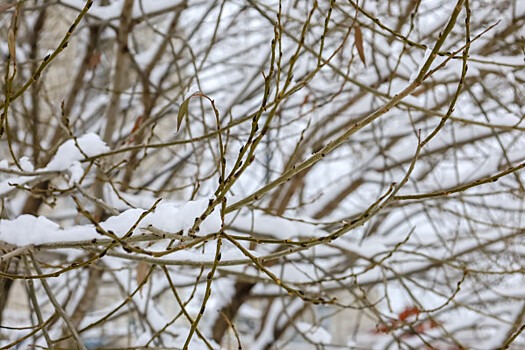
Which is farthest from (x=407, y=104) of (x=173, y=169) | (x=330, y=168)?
(x=330, y=168)

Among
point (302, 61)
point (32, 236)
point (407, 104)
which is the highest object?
point (302, 61)

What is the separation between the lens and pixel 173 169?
13.8 feet

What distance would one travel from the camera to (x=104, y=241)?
135cm

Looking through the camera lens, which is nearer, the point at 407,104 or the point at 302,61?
the point at 407,104

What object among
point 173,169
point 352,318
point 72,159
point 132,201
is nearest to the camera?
point 72,159

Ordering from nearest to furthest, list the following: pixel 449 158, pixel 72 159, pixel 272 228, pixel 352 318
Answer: pixel 72 159
pixel 272 228
pixel 449 158
pixel 352 318

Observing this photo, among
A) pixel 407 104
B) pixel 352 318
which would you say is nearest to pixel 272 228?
pixel 407 104

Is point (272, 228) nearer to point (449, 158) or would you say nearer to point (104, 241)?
point (104, 241)

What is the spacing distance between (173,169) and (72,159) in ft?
7.25

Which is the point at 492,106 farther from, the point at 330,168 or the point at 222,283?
the point at 330,168

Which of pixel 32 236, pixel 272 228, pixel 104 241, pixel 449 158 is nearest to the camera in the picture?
pixel 104 241

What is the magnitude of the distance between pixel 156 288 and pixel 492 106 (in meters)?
2.64

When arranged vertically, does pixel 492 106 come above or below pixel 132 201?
above

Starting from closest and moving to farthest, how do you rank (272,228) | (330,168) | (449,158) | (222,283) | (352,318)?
(272,228), (222,283), (449,158), (330,168), (352,318)
